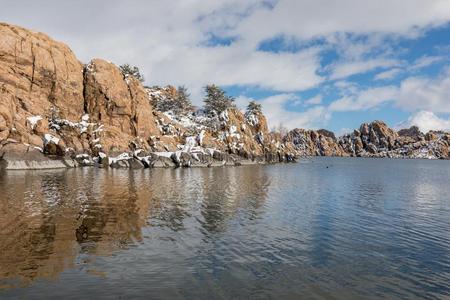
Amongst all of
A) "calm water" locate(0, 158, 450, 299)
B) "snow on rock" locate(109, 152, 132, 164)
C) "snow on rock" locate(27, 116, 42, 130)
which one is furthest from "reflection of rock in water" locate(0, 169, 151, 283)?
"snow on rock" locate(109, 152, 132, 164)

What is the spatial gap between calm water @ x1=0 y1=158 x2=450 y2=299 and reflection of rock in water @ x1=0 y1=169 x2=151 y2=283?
106 millimetres

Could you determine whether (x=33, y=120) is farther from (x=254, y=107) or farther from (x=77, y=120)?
(x=254, y=107)

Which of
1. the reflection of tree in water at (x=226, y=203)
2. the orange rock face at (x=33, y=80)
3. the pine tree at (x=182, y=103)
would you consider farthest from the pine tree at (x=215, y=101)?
the reflection of tree in water at (x=226, y=203)

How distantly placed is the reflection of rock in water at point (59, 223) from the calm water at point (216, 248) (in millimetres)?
106

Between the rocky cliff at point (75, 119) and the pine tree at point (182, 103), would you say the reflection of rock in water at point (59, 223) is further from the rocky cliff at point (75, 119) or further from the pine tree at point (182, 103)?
the pine tree at point (182, 103)

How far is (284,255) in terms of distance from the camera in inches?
1013

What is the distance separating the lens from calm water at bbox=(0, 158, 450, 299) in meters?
19.5

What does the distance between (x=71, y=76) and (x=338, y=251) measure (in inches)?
4112

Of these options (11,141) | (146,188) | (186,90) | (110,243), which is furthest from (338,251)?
(186,90)

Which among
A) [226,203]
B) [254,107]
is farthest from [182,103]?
[226,203]

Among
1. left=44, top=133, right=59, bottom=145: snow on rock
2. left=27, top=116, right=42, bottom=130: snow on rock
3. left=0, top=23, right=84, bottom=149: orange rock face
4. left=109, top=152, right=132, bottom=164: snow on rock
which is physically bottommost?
left=109, top=152, right=132, bottom=164: snow on rock

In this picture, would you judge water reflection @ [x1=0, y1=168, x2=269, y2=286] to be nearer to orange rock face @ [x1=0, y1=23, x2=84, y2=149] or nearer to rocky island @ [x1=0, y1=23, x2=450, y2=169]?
rocky island @ [x1=0, y1=23, x2=450, y2=169]

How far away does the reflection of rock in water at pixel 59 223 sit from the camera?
22.4m

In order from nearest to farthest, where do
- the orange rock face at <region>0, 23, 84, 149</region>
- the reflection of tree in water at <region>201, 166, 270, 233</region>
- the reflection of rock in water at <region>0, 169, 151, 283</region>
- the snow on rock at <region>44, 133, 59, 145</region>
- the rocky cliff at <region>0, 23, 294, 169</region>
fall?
the reflection of rock in water at <region>0, 169, 151, 283</region>
the reflection of tree in water at <region>201, 166, 270, 233</region>
the orange rock face at <region>0, 23, 84, 149</region>
the rocky cliff at <region>0, 23, 294, 169</region>
the snow on rock at <region>44, 133, 59, 145</region>
